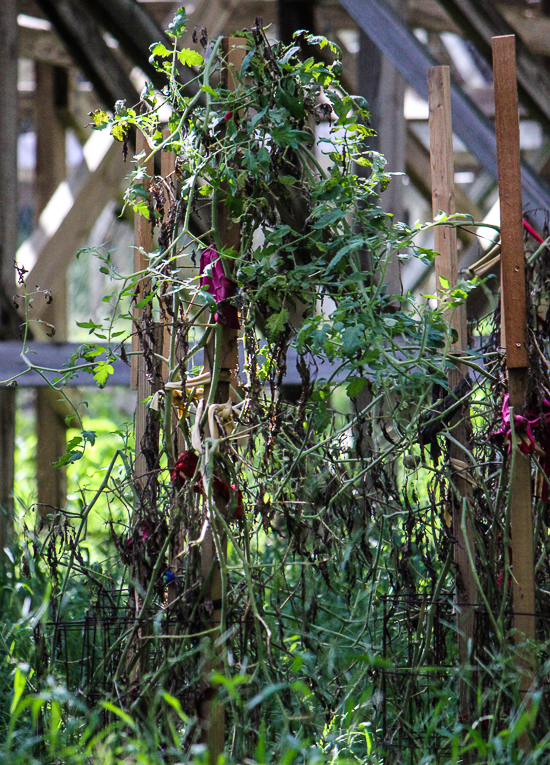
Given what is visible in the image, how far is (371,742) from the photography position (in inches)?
75.9

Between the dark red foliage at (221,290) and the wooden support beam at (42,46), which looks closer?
the dark red foliage at (221,290)

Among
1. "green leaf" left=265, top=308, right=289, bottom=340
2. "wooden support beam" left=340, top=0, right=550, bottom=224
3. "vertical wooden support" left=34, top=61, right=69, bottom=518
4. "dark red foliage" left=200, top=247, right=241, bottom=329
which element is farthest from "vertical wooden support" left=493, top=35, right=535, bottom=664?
"vertical wooden support" left=34, top=61, right=69, bottom=518

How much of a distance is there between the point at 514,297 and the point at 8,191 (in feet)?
8.09

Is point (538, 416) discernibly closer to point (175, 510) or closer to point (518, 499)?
point (518, 499)

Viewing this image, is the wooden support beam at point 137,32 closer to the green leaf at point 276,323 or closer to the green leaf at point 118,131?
the green leaf at point 118,131

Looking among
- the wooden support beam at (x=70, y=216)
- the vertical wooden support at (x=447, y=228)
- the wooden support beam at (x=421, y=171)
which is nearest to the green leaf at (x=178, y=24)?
the vertical wooden support at (x=447, y=228)

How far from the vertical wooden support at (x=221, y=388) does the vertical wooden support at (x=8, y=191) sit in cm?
190

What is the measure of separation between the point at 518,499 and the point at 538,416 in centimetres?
16

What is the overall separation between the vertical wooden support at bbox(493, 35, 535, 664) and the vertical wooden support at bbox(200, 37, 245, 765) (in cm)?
52

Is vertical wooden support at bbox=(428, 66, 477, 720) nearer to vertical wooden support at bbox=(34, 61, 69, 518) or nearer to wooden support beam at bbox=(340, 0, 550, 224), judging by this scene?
wooden support beam at bbox=(340, 0, 550, 224)

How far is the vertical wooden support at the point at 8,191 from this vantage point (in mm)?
3379

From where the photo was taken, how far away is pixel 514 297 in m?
1.60

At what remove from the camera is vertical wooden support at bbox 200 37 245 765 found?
153 cm

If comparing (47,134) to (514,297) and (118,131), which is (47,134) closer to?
(118,131)
